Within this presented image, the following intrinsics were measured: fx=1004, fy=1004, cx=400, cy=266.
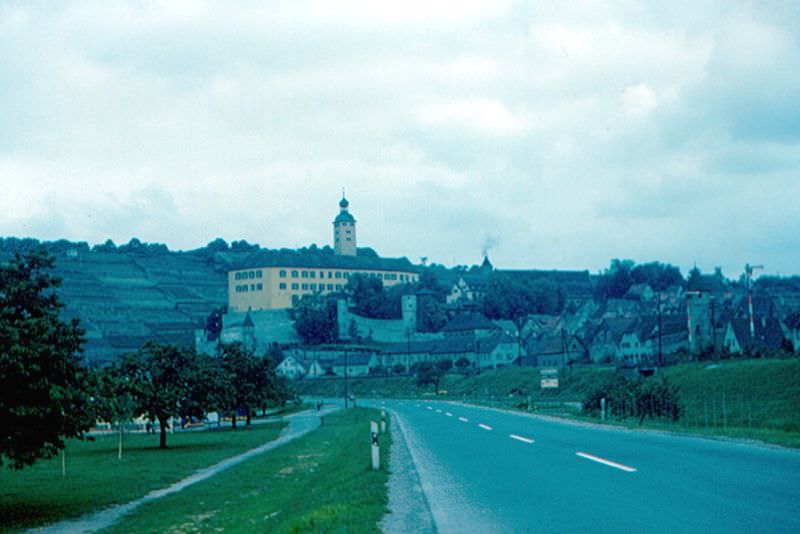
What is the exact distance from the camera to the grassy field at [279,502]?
1330 centimetres

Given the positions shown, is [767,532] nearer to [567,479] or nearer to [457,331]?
[567,479]

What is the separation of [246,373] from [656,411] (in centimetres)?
3533

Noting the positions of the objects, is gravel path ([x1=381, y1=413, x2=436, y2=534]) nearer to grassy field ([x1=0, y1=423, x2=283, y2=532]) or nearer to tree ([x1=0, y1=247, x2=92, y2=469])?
tree ([x1=0, y1=247, x2=92, y2=469])

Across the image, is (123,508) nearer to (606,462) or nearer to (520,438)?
(520,438)

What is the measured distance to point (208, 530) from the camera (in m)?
17.4

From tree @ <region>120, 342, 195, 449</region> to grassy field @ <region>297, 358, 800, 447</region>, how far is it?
1966 centimetres

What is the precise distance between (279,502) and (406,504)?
652 centimetres

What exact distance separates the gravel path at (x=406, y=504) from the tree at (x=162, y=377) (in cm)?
3002

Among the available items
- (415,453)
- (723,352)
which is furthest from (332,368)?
(415,453)

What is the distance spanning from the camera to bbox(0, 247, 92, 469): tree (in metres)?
19.6

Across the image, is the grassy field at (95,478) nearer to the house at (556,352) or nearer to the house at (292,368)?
the house at (556,352)

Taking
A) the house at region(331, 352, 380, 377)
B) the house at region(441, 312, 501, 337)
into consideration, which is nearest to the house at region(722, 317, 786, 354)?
the house at region(331, 352, 380, 377)

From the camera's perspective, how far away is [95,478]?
33.2 metres

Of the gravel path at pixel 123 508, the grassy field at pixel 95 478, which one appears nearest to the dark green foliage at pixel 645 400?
the gravel path at pixel 123 508
